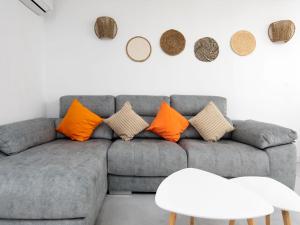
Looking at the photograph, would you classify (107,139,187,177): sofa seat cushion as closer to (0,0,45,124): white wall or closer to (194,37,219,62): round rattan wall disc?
(0,0,45,124): white wall

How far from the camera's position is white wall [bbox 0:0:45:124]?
2006 mm

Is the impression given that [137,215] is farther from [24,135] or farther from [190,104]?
[190,104]

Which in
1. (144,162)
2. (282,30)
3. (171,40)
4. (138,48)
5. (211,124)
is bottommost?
(144,162)

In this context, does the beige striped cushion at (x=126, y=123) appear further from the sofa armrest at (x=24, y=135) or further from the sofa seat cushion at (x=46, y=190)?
the sofa seat cushion at (x=46, y=190)

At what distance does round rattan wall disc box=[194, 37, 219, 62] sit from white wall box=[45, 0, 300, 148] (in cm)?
7

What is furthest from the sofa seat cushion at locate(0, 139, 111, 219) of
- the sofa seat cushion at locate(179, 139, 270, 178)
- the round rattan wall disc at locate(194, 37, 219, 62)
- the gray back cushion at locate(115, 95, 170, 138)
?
the round rattan wall disc at locate(194, 37, 219, 62)

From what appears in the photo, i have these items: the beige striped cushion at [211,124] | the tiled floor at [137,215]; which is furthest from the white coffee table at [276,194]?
the beige striped cushion at [211,124]

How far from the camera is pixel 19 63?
2254 mm

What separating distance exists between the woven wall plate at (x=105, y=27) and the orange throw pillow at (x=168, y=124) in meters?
1.20

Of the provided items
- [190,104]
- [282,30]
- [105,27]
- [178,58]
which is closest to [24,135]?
[105,27]

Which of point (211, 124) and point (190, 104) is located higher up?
point (190, 104)

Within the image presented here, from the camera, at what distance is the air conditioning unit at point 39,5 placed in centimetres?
232

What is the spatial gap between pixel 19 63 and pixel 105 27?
1104 millimetres

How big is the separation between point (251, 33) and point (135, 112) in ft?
6.39
